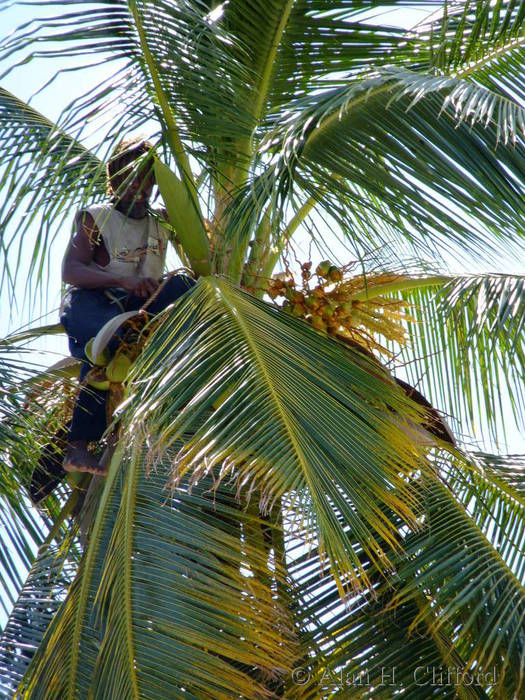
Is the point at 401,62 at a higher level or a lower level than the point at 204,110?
higher

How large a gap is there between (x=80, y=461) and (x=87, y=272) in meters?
0.88

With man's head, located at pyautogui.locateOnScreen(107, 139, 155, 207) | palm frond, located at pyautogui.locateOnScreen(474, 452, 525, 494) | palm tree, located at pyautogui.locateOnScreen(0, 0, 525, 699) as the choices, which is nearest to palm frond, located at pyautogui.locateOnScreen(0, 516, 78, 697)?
palm tree, located at pyautogui.locateOnScreen(0, 0, 525, 699)

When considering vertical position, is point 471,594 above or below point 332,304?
below

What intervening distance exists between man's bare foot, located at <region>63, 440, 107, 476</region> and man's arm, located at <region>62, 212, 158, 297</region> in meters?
0.77

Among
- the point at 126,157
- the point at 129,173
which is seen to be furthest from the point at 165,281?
the point at 126,157

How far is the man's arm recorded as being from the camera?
4.83m

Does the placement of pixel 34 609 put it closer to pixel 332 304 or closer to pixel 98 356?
pixel 98 356

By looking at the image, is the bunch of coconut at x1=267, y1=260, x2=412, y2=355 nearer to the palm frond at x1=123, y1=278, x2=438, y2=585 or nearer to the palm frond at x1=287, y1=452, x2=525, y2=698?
the palm frond at x1=123, y1=278, x2=438, y2=585

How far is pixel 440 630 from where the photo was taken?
14.5ft

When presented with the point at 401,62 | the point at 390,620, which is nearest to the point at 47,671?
the point at 390,620

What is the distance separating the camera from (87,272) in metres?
4.86

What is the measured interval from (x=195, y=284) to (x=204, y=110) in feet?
2.62

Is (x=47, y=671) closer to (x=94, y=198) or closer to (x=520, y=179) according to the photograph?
(x=94, y=198)

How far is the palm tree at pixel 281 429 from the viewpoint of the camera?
12.5ft
